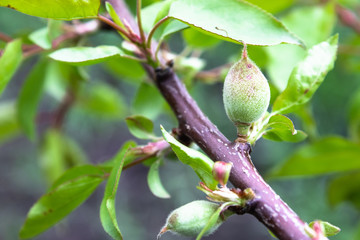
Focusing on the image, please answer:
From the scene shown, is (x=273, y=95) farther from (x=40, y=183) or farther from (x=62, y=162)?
(x=40, y=183)

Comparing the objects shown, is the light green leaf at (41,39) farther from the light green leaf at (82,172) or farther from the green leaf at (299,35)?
the green leaf at (299,35)

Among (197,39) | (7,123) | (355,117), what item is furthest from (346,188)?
(7,123)

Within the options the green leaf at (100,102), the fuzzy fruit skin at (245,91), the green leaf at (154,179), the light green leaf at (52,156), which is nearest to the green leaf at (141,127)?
the green leaf at (154,179)

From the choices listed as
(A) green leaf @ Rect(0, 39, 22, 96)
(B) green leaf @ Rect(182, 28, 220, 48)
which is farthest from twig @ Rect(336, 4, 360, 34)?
(A) green leaf @ Rect(0, 39, 22, 96)

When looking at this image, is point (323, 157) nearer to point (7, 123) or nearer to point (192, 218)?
point (192, 218)

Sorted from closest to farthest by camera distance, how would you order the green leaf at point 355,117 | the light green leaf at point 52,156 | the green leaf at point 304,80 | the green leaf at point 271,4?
1. the green leaf at point 304,80
2. the green leaf at point 271,4
3. the green leaf at point 355,117
4. the light green leaf at point 52,156

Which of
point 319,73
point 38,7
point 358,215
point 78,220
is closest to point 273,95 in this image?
point 319,73
